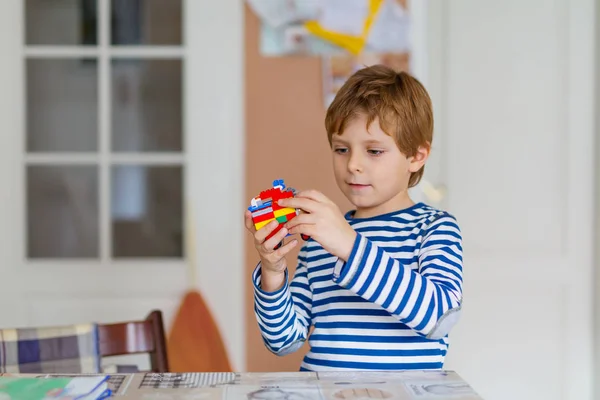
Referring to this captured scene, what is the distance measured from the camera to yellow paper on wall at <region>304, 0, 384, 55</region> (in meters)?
2.44

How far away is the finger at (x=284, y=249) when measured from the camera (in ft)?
3.64

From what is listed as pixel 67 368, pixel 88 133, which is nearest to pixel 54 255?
pixel 88 133

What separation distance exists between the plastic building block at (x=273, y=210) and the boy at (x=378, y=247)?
10 millimetres

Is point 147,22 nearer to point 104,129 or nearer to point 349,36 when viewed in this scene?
point 104,129

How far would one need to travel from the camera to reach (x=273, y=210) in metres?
1.08

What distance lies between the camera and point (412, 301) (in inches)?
42.1

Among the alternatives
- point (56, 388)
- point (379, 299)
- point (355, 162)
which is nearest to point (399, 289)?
point (379, 299)

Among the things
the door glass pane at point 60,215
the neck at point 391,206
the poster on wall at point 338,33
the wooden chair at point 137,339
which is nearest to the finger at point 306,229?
the neck at point 391,206

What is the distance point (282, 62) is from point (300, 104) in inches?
6.0

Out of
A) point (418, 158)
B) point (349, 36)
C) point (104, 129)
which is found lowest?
point (418, 158)

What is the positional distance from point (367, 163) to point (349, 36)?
4.30 feet

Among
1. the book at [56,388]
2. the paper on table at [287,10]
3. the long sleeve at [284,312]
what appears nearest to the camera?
the book at [56,388]

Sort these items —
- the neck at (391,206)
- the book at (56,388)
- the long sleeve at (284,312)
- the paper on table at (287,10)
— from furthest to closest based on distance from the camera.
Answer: the paper on table at (287,10) → the neck at (391,206) → the long sleeve at (284,312) → the book at (56,388)

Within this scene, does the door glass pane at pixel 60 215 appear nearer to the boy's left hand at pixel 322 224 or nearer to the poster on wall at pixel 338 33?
the poster on wall at pixel 338 33
